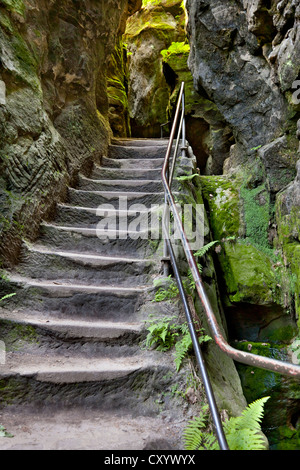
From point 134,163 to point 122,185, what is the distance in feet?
3.79

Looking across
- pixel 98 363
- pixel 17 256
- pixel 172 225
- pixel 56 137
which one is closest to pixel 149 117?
pixel 56 137

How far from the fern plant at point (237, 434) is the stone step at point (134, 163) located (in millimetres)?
4695

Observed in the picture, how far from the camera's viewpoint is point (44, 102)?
4.57 m

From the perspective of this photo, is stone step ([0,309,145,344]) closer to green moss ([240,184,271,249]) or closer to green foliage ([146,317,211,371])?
green foliage ([146,317,211,371])

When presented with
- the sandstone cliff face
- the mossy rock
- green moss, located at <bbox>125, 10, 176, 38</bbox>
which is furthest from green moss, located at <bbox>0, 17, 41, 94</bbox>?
green moss, located at <bbox>125, 10, 176, 38</bbox>

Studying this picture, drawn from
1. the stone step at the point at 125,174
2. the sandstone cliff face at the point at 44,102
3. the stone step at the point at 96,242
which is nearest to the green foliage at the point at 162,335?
the stone step at the point at 96,242

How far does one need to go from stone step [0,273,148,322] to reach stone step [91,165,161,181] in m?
2.89

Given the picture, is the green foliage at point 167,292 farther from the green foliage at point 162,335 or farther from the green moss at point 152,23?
the green moss at point 152,23

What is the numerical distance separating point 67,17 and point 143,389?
20.3ft

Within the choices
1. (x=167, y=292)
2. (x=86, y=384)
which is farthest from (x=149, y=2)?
(x=86, y=384)

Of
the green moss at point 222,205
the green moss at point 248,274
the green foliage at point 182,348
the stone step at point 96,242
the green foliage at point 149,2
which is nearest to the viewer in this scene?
the green foliage at point 182,348

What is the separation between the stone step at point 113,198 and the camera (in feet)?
15.0

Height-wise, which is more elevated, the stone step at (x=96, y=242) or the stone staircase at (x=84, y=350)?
the stone step at (x=96, y=242)

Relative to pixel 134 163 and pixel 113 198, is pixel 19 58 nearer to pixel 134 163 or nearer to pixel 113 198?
pixel 113 198
